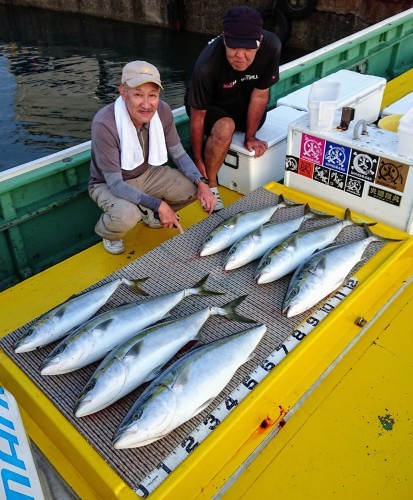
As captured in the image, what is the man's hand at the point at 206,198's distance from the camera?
3.49 metres

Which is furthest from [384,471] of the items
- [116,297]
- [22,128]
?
[22,128]

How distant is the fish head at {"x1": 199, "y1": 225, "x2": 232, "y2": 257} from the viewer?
297cm

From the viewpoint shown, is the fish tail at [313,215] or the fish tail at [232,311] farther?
the fish tail at [313,215]

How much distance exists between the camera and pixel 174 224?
321 cm

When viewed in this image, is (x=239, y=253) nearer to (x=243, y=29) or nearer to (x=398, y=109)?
(x=243, y=29)

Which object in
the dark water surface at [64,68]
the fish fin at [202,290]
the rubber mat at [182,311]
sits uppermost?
the fish fin at [202,290]

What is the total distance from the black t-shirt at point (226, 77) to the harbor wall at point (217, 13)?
11.6 metres

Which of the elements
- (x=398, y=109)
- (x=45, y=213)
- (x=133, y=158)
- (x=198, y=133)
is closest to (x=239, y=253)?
(x=133, y=158)

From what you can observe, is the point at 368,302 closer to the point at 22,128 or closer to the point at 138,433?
the point at 138,433

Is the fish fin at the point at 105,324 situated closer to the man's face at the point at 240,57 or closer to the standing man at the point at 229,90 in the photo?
the standing man at the point at 229,90

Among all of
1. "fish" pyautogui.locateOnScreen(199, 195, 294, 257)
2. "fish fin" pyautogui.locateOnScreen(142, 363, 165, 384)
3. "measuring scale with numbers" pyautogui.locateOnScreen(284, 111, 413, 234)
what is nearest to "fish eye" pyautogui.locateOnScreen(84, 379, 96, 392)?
"fish fin" pyautogui.locateOnScreen(142, 363, 165, 384)

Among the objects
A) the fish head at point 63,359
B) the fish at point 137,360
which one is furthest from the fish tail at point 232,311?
the fish head at point 63,359

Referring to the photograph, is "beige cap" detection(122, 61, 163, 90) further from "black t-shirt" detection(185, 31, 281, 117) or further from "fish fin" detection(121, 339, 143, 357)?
"fish fin" detection(121, 339, 143, 357)

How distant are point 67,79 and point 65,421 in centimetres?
1484
